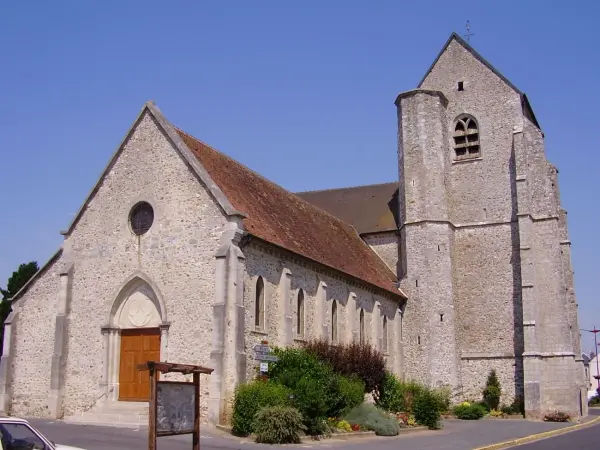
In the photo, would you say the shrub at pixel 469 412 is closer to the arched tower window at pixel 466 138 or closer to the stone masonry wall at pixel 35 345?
the arched tower window at pixel 466 138

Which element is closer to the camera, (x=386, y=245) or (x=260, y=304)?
(x=260, y=304)

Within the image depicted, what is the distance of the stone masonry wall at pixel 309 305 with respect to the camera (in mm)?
22219

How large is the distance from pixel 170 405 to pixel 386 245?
90.5ft

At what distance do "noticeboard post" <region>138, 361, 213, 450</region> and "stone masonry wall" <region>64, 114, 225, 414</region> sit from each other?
28.9ft

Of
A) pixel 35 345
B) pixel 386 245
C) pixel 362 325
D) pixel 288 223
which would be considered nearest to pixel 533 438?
pixel 362 325

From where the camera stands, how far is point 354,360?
25.1m

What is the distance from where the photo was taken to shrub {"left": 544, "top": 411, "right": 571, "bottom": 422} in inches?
1244

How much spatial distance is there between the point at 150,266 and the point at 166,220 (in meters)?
1.63

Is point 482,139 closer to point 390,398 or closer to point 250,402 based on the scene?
A: point 390,398

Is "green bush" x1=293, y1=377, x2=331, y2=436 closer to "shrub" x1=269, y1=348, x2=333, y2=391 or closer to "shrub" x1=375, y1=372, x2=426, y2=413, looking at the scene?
"shrub" x1=269, y1=348, x2=333, y2=391

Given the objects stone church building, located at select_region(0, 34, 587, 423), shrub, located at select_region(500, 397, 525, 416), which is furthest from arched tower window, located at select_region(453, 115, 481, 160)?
shrub, located at select_region(500, 397, 525, 416)

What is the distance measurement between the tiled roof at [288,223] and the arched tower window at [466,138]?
763cm

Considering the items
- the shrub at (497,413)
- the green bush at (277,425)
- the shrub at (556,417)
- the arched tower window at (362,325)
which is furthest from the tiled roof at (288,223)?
the shrub at (556,417)

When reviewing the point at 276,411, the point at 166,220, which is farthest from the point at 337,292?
the point at 276,411
